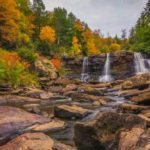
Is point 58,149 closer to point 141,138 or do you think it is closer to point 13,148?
point 13,148

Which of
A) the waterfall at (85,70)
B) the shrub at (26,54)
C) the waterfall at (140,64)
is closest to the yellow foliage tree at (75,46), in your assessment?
the waterfall at (85,70)

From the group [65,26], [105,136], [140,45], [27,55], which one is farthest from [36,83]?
[65,26]

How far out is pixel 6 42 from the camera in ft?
174

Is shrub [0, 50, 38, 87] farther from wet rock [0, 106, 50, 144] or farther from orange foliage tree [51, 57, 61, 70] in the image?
wet rock [0, 106, 50, 144]

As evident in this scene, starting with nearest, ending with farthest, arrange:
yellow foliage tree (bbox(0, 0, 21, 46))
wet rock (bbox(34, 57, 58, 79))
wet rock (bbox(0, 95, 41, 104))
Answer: wet rock (bbox(0, 95, 41, 104)) < yellow foliage tree (bbox(0, 0, 21, 46)) < wet rock (bbox(34, 57, 58, 79))

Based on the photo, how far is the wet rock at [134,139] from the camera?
835cm

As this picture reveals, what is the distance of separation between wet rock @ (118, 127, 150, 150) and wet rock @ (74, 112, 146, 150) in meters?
0.52

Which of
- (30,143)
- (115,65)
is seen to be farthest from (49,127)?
(115,65)

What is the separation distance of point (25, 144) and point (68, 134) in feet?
15.5

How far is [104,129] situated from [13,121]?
578 centimetres

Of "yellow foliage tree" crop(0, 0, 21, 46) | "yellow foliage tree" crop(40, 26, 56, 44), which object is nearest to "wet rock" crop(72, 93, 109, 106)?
"yellow foliage tree" crop(0, 0, 21, 46)

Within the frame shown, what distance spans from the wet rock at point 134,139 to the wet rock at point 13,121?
560 cm

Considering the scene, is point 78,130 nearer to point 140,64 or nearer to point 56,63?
point 140,64

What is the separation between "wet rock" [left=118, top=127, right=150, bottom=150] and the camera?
8.35 metres
